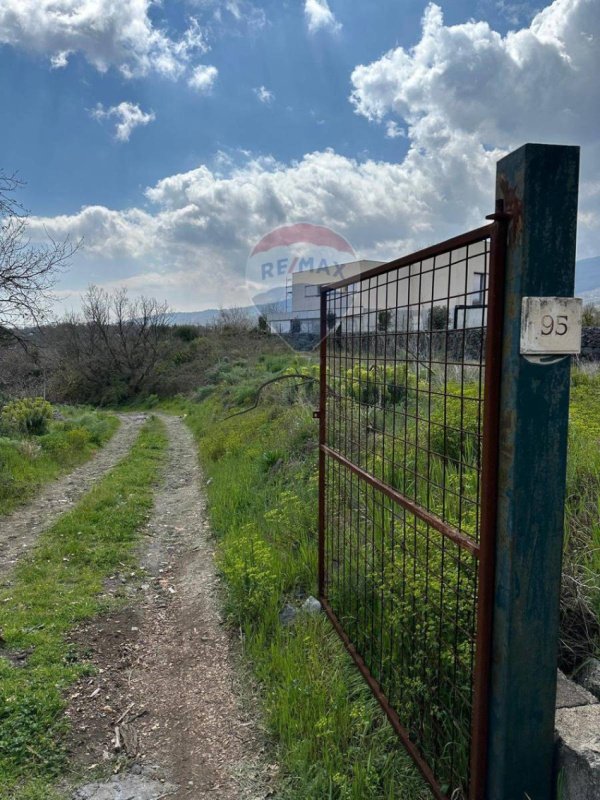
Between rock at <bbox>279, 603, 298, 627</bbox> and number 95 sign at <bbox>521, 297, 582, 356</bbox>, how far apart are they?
248 cm

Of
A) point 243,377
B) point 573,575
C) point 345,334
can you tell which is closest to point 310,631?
point 573,575

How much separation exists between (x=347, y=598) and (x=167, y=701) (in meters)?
1.13

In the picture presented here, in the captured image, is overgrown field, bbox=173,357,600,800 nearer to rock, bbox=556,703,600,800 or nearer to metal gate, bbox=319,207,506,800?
metal gate, bbox=319,207,506,800

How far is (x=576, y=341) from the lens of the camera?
1.40m

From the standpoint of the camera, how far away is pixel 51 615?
11.6ft

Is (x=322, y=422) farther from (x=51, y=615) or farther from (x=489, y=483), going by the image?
→ (x=51, y=615)

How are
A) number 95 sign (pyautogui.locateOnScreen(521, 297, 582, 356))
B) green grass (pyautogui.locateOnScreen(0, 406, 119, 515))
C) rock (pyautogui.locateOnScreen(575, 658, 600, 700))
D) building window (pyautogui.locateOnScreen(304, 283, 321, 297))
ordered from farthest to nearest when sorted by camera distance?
green grass (pyautogui.locateOnScreen(0, 406, 119, 515)) → building window (pyautogui.locateOnScreen(304, 283, 321, 297)) → rock (pyautogui.locateOnScreen(575, 658, 600, 700)) → number 95 sign (pyautogui.locateOnScreen(521, 297, 582, 356))

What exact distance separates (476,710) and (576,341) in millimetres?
1127

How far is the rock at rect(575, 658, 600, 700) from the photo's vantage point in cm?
184

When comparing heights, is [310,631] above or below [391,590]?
below

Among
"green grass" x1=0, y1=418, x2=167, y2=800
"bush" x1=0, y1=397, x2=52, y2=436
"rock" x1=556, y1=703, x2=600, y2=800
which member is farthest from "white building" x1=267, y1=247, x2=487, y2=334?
"bush" x1=0, y1=397, x2=52, y2=436

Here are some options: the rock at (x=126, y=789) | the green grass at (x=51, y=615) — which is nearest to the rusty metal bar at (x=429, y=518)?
the rock at (x=126, y=789)

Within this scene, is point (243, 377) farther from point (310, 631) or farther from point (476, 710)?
point (476, 710)

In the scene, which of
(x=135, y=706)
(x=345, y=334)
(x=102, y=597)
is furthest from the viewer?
(x=102, y=597)
